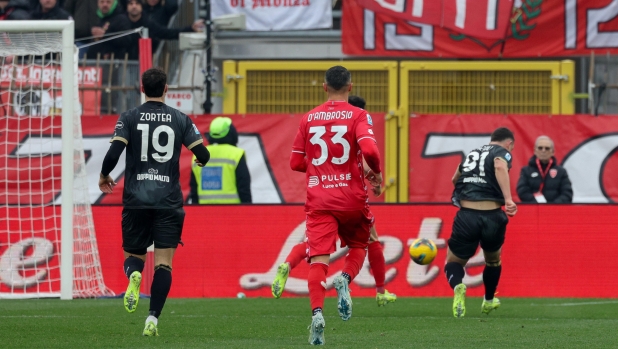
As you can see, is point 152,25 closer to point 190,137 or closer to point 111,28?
point 111,28

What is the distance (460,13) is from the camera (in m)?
17.2

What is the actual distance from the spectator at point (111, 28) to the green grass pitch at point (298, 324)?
6280 mm

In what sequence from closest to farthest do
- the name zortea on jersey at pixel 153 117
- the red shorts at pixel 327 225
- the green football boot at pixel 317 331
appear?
the green football boot at pixel 317 331
the red shorts at pixel 327 225
the name zortea on jersey at pixel 153 117

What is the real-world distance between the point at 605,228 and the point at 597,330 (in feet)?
15.5

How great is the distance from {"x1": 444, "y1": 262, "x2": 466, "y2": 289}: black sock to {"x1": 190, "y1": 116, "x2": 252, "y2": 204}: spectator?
11.7ft

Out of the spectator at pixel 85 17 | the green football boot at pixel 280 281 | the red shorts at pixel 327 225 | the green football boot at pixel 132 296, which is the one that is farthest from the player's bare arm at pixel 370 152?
the spectator at pixel 85 17

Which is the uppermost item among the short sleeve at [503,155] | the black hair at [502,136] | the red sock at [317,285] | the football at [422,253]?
the black hair at [502,136]

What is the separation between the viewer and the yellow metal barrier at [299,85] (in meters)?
18.0

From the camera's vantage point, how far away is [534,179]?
1527 cm

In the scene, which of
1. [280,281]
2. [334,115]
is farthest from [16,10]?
[334,115]

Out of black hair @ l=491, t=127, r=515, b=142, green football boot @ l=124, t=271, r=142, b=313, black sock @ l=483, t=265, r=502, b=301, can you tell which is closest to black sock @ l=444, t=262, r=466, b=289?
black sock @ l=483, t=265, r=502, b=301

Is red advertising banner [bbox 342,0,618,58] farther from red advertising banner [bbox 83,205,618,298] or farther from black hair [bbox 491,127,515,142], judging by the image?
black hair [bbox 491,127,515,142]

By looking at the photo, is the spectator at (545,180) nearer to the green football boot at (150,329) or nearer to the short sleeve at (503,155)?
the short sleeve at (503,155)

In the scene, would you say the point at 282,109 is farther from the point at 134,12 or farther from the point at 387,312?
the point at 387,312
